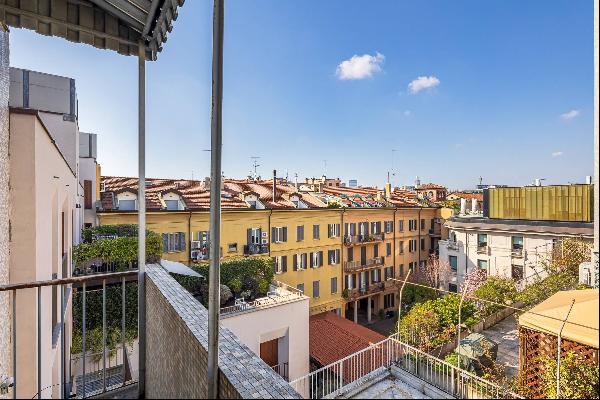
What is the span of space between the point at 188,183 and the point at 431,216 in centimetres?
1625

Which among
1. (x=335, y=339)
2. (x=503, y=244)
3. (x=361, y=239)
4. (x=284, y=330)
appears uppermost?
(x=503, y=244)

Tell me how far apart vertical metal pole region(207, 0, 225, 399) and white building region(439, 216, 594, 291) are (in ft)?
46.3

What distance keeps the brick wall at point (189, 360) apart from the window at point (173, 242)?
1095 centimetres

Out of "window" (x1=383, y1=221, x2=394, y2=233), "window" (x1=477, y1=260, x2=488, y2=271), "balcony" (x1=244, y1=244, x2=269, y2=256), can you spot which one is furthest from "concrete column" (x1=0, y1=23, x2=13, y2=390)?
"window" (x1=383, y1=221, x2=394, y2=233)

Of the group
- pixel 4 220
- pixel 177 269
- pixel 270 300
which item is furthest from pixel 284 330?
pixel 4 220

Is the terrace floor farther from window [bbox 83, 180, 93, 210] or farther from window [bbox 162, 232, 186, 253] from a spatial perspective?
window [bbox 83, 180, 93, 210]

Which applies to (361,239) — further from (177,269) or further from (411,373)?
(177,269)

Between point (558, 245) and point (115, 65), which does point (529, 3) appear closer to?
point (115, 65)

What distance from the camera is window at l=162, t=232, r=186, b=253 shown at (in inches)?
496

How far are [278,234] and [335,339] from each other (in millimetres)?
5536

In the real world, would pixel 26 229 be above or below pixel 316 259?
above

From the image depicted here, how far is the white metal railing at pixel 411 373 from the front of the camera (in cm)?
263

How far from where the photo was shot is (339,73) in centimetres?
1576

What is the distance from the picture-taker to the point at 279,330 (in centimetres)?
949
